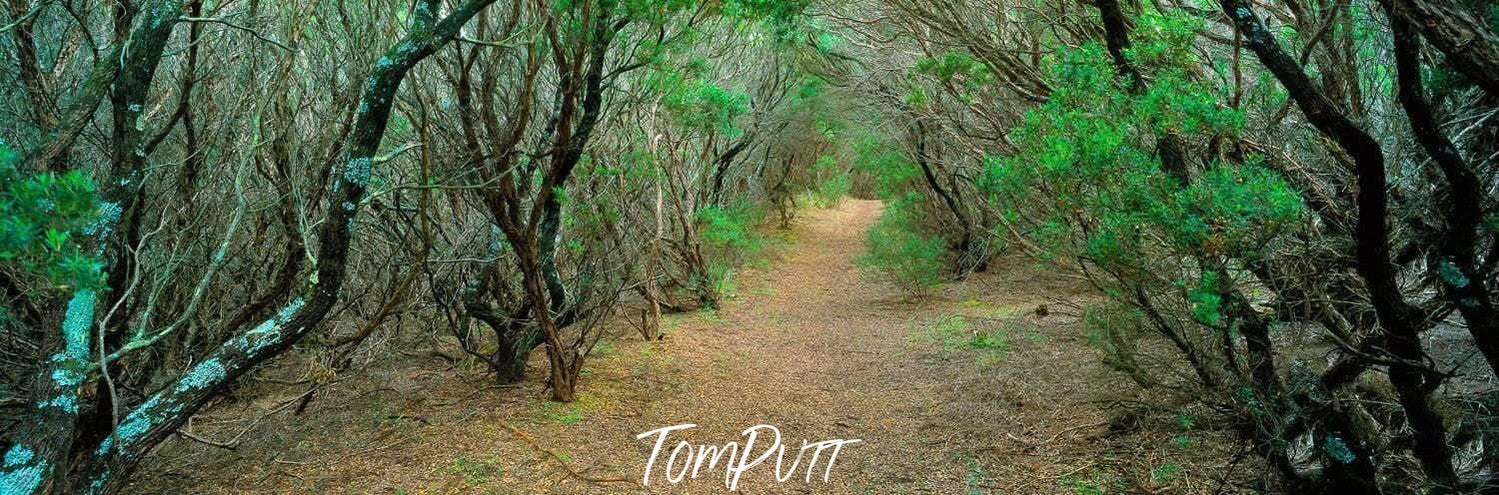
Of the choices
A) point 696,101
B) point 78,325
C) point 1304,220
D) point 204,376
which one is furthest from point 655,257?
point 1304,220

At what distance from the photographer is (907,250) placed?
579 inches

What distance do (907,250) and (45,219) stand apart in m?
13.1

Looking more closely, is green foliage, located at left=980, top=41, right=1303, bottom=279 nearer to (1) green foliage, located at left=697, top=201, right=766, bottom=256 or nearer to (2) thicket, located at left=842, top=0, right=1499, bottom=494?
(2) thicket, located at left=842, top=0, right=1499, bottom=494

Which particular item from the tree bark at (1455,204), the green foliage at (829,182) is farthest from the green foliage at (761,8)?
the green foliage at (829,182)

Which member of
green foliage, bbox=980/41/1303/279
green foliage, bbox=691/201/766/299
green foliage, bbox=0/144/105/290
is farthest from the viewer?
green foliage, bbox=691/201/766/299

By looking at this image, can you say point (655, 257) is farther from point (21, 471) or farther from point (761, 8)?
point (21, 471)

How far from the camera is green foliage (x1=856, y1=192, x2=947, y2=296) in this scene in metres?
14.7

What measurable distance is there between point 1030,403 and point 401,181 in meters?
5.84

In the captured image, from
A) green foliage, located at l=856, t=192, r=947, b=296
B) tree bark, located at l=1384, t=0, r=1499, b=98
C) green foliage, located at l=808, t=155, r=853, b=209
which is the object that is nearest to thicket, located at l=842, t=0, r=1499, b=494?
tree bark, located at l=1384, t=0, r=1499, b=98

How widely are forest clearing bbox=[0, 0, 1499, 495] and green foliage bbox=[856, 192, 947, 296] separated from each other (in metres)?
3.39

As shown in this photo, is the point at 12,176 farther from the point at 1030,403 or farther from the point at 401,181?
the point at 1030,403

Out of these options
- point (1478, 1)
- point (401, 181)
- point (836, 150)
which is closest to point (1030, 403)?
point (1478, 1)

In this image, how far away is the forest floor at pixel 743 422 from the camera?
5.77 metres

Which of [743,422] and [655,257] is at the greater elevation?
[655,257]
